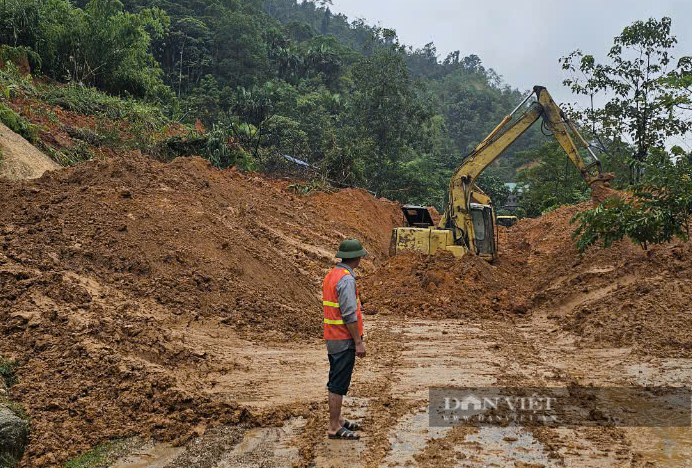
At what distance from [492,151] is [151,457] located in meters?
12.4

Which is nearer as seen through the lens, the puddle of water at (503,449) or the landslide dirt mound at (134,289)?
the puddle of water at (503,449)

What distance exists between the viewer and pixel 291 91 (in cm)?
3906

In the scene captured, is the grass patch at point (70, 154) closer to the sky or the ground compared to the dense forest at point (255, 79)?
closer to the ground

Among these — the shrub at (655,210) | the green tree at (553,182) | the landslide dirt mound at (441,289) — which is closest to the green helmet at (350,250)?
the shrub at (655,210)

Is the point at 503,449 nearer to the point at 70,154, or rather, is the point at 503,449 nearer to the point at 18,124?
the point at 18,124

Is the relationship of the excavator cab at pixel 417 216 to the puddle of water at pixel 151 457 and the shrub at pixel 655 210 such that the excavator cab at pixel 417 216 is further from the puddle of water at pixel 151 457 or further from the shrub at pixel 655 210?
the puddle of water at pixel 151 457

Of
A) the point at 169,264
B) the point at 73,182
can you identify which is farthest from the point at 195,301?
the point at 73,182

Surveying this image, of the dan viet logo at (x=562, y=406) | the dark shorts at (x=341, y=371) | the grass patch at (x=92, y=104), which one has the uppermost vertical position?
the grass patch at (x=92, y=104)

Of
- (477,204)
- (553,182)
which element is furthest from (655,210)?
(553,182)

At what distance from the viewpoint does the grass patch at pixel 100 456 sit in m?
4.38

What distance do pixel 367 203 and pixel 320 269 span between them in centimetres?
907

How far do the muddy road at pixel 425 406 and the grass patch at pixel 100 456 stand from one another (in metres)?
0.12

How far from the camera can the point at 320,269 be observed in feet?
44.9

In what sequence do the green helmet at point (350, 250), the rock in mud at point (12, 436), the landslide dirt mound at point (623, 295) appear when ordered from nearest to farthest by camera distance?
1. the rock in mud at point (12, 436)
2. the green helmet at point (350, 250)
3. the landslide dirt mound at point (623, 295)
